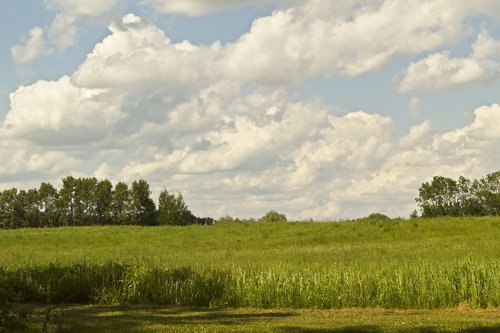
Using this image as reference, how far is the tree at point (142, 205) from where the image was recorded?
120 m

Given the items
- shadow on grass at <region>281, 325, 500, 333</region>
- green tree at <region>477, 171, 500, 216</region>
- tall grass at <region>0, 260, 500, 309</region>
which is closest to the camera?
shadow on grass at <region>281, 325, 500, 333</region>

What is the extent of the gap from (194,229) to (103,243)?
27.2 feet

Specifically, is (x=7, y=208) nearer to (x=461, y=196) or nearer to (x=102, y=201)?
(x=102, y=201)

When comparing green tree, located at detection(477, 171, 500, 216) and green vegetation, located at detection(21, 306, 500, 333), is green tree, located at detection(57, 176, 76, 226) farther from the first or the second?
green vegetation, located at detection(21, 306, 500, 333)

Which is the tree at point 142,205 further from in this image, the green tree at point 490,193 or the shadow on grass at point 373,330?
the shadow on grass at point 373,330

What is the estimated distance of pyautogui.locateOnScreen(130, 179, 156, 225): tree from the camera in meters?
120

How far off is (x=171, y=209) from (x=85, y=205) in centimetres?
1957

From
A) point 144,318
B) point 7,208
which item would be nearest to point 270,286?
point 144,318

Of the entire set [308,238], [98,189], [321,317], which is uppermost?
[98,189]

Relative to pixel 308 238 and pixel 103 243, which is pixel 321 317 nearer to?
pixel 308 238

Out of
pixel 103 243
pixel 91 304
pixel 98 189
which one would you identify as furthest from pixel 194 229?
pixel 98 189

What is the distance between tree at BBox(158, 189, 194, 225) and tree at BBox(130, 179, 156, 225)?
1745mm

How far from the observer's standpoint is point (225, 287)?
25906 mm

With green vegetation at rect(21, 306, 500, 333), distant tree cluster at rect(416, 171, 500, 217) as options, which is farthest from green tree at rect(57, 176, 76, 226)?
green vegetation at rect(21, 306, 500, 333)
